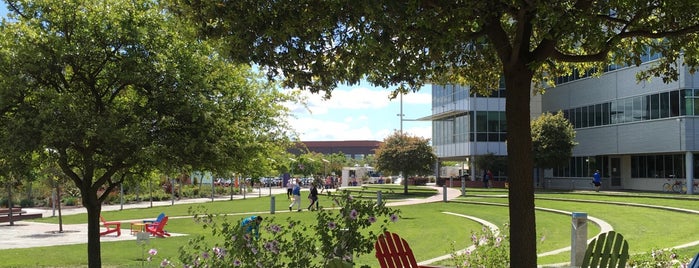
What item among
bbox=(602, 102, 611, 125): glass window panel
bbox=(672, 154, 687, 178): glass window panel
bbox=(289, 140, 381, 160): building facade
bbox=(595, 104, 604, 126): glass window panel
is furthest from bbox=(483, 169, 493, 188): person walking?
bbox=(289, 140, 381, 160): building facade

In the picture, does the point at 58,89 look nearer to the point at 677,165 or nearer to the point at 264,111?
the point at 264,111

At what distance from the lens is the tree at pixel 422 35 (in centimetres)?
609

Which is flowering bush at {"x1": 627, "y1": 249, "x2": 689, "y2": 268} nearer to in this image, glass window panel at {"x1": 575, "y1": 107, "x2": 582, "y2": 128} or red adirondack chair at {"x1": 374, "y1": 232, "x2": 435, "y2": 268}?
red adirondack chair at {"x1": 374, "y1": 232, "x2": 435, "y2": 268}

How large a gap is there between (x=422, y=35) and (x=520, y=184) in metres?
1.84

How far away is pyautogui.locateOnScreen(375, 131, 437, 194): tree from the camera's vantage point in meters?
45.3

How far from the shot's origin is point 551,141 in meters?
46.2

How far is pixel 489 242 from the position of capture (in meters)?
8.77

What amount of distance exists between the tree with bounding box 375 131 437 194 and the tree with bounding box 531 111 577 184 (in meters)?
7.95

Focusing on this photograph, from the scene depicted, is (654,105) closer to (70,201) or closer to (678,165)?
(678,165)

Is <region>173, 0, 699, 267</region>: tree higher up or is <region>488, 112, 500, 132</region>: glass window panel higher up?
<region>488, 112, 500, 132</region>: glass window panel

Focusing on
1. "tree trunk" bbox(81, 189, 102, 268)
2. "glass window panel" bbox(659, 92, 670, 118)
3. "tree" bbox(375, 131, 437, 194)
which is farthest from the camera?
"tree" bbox(375, 131, 437, 194)

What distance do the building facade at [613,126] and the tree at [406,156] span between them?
12068 millimetres

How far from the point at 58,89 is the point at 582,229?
8520 millimetres

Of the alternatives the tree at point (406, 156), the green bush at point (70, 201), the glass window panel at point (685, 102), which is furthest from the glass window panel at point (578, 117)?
the green bush at point (70, 201)
